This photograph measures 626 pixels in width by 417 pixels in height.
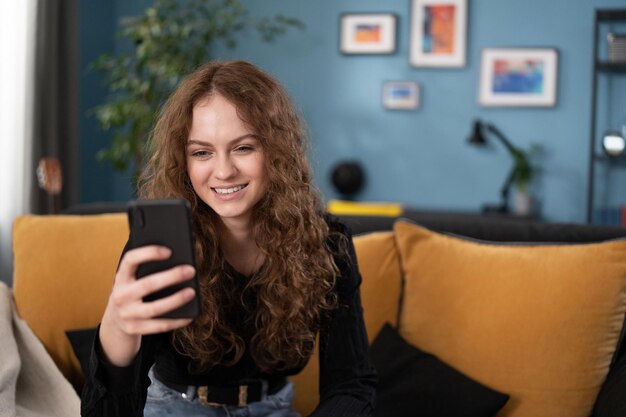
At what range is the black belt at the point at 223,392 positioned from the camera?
156cm

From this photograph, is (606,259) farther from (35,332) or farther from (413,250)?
(35,332)

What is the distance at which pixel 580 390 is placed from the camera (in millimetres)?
1896

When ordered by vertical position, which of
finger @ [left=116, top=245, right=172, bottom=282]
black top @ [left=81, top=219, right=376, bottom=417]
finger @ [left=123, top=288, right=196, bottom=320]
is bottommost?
black top @ [left=81, top=219, right=376, bottom=417]

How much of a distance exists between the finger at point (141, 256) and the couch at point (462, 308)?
959 mm

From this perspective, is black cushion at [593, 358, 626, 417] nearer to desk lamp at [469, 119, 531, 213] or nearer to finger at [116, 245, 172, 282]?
finger at [116, 245, 172, 282]

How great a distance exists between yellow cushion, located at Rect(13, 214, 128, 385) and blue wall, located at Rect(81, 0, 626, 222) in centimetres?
294

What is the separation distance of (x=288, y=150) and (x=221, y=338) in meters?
0.36

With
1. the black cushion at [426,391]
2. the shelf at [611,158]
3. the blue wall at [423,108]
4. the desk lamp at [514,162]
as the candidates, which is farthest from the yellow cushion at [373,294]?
the blue wall at [423,108]

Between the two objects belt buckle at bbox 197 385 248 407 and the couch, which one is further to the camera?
the couch

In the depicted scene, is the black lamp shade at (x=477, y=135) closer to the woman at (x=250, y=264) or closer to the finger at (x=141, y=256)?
the woman at (x=250, y=264)

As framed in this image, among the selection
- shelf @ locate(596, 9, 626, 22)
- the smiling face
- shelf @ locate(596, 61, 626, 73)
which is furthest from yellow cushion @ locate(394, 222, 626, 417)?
shelf @ locate(596, 9, 626, 22)

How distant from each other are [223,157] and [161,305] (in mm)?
421

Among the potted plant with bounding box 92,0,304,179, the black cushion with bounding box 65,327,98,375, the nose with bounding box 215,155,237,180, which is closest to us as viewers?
the nose with bounding box 215,155,237,180

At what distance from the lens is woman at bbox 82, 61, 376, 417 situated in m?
1.43
